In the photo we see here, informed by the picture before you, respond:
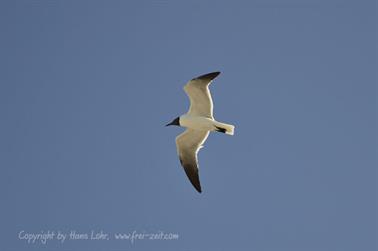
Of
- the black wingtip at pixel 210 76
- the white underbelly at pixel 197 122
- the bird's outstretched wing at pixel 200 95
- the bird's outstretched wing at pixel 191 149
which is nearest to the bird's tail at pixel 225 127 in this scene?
the white underbelly at pixel 197 122

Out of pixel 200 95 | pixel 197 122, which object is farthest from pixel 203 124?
pixel 200 95

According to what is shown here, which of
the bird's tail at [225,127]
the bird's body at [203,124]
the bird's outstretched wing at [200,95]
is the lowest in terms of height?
the bird's tail at [225,127]

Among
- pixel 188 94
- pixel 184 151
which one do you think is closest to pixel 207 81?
pixel 188 94

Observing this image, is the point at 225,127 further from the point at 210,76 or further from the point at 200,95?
the point at 210,76

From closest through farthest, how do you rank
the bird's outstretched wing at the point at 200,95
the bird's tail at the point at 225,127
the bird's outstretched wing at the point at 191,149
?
1. the bird's outstretched wing at the point at 200,95
2. the bird's tail at the point at 225,127
3. the bird's outstretched wing at the point at 191,149

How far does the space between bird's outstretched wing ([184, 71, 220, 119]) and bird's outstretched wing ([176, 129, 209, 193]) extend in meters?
0.68

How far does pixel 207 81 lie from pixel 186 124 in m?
1.26

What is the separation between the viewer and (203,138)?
790 inches

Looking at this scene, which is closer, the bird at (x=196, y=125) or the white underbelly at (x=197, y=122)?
the bird at (x=196, y=125)

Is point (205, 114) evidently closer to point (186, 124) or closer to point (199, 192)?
point (186, 124)

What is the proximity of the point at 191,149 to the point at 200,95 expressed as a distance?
1.62 meters

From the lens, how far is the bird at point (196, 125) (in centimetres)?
1900

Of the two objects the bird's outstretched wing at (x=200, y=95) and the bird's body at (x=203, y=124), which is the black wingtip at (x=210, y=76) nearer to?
the bird's outstretched wing at (x=200, y=95)

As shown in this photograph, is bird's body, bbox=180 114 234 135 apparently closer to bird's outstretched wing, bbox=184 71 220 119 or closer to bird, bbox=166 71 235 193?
bird, bbox=166 71 235 193
